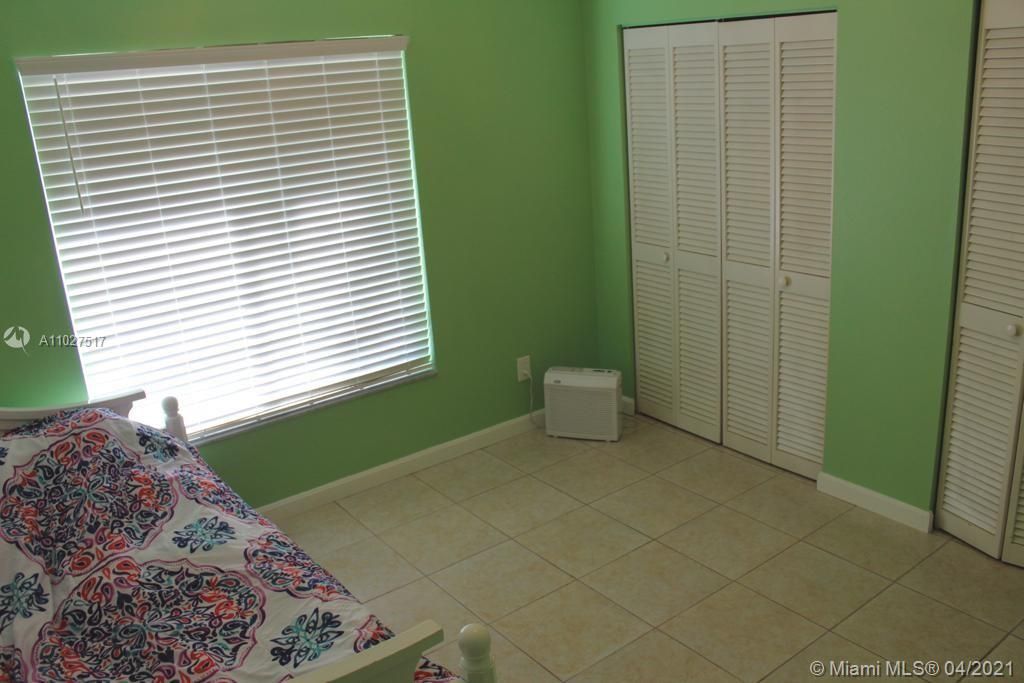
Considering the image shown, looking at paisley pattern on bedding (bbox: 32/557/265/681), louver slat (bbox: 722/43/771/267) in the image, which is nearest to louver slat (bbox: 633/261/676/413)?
louver slat (bbox: 722/43/771/267)

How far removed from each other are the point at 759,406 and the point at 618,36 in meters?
1.70

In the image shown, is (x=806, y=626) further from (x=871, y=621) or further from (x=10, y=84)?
(x=10, y=84)

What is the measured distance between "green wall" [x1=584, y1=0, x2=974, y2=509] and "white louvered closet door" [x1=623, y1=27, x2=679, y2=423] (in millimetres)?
296

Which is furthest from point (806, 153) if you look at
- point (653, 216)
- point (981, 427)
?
point (981, 427)

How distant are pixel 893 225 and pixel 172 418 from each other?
2.55m

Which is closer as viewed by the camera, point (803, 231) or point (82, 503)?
point (82, 503)

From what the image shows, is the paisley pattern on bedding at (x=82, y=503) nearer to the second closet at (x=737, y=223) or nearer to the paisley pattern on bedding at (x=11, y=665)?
the paisley pattern on bedding at (x=11, y=665)

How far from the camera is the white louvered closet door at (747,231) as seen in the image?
3508 mm

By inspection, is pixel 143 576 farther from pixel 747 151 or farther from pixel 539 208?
pixel 747 151

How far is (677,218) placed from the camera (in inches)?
157

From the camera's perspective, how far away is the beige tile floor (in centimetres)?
275

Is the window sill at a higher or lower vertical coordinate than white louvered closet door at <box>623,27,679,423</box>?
lower

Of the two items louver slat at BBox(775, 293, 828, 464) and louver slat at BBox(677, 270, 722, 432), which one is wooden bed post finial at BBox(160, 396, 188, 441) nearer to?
louver slat at BBox(677, 270, 722, 432)

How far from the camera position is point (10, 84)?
2877 mm
